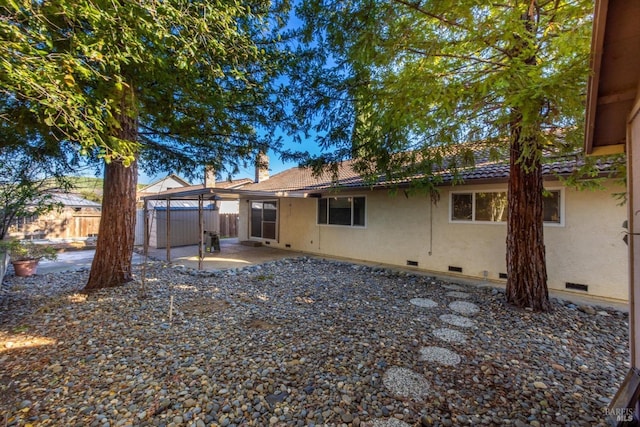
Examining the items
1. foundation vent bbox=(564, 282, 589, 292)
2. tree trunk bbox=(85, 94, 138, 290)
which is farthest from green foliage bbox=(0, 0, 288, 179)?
foundation vent bbox=(564, 282, 589, 292)

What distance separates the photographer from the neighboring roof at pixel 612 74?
5.53 ft

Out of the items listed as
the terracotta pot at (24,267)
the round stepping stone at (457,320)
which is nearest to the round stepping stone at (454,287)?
the round stepping stone at (457,320)

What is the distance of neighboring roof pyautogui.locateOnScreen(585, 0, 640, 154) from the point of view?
1.68 metres

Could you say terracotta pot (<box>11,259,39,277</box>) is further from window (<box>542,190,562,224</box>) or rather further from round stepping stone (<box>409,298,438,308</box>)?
window (<box>542,190,562,224</box>)

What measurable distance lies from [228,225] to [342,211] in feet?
34.0

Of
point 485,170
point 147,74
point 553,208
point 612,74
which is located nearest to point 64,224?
point 147,74

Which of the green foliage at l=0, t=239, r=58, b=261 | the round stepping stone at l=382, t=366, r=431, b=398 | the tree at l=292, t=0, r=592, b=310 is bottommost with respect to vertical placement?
the round stepping stone at l=382, t=366, r=431, b=398

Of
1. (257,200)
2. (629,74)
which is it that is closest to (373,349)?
(629,74)

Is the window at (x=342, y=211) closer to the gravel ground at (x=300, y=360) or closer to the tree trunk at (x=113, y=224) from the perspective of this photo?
the gravel ground at (x=300, y=360)

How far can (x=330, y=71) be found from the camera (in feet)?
17.7

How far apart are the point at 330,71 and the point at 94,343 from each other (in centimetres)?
568

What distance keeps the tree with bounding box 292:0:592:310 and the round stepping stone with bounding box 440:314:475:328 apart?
1.23 meters

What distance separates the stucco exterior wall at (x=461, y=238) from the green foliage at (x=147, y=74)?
4.44m

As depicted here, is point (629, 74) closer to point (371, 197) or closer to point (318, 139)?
point (318, 139)
